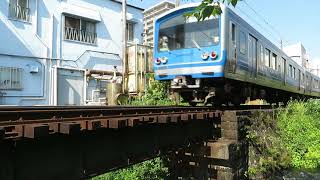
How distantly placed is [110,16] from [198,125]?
14.3m

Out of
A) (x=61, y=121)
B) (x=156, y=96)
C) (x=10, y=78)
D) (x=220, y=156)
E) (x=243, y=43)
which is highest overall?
(x=243, y=43)

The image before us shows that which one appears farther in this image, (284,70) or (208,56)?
(284,70)

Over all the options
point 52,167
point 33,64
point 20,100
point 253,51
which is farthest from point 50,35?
point 52,167

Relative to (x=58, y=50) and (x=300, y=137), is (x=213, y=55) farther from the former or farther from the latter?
(x=58, y=50)

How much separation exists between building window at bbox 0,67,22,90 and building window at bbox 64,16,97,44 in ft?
11.8

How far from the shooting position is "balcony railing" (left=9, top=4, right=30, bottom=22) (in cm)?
1681

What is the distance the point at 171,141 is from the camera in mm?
7504

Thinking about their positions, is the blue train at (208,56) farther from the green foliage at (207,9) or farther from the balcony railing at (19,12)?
the balcony railing at (19,12)

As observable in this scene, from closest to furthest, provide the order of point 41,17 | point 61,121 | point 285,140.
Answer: point 61,121 < point 285,140 < point 41,17

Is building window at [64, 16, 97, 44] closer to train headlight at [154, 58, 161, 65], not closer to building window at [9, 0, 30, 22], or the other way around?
building window at [9, 0, 30, 22]

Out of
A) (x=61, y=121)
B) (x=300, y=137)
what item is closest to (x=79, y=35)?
(x=300, y=137)

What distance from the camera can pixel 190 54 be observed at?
34.1 feet

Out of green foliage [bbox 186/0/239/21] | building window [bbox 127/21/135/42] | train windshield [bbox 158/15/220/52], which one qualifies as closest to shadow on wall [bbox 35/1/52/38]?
building window [bbox 127/21/135/42]

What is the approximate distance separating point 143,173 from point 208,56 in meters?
4.23
